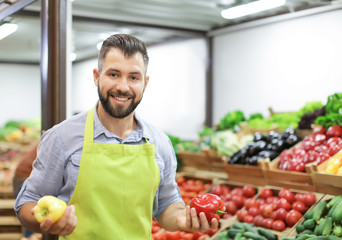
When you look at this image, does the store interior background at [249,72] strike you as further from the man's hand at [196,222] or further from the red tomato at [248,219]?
the red tomato at [248,219]

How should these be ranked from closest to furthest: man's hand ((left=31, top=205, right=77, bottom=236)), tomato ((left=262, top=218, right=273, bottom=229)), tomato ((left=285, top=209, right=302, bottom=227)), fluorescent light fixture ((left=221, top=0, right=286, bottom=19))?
1. man's hand ((left=31, top=205, right=77, bottom=236))
2. tomato ((left=285, top=209, right=302, bottom=227))
3. tomato ((left=262, top=218, right=273, bottom=229))
4. fluorescent light fixture ((left=221, top=0, right=286, bottom=19))

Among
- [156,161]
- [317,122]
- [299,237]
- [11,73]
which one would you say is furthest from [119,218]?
[11,73]

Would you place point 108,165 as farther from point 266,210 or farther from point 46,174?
point 266,210

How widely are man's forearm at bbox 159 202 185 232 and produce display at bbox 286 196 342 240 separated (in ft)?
4.16

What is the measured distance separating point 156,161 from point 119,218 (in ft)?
1.24

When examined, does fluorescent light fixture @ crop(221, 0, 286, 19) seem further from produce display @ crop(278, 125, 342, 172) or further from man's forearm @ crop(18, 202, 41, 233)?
man's forearm @ crop(18, 202, 41, 233)

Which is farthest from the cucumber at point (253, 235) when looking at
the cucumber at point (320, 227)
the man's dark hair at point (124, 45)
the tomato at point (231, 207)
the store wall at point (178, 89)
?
the store wall at point (178, 89)

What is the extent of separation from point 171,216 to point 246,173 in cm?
235

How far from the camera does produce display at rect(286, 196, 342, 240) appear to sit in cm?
310

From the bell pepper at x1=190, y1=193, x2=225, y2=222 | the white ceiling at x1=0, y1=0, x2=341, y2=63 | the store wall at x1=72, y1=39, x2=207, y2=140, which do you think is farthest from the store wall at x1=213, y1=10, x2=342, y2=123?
the bell pepper at x1=190, y1=193, x2=225, y2=222

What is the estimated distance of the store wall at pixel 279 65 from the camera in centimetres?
569

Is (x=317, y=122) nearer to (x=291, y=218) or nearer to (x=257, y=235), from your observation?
(x=291, y=218)

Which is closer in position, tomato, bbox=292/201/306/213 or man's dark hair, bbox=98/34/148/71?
man's dark hair, bbox=98/34/148/71

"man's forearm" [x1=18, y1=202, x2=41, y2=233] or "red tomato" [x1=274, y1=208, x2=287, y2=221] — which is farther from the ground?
"man's forearm" [x1=18, y1=202, x2=41, y2=233]
